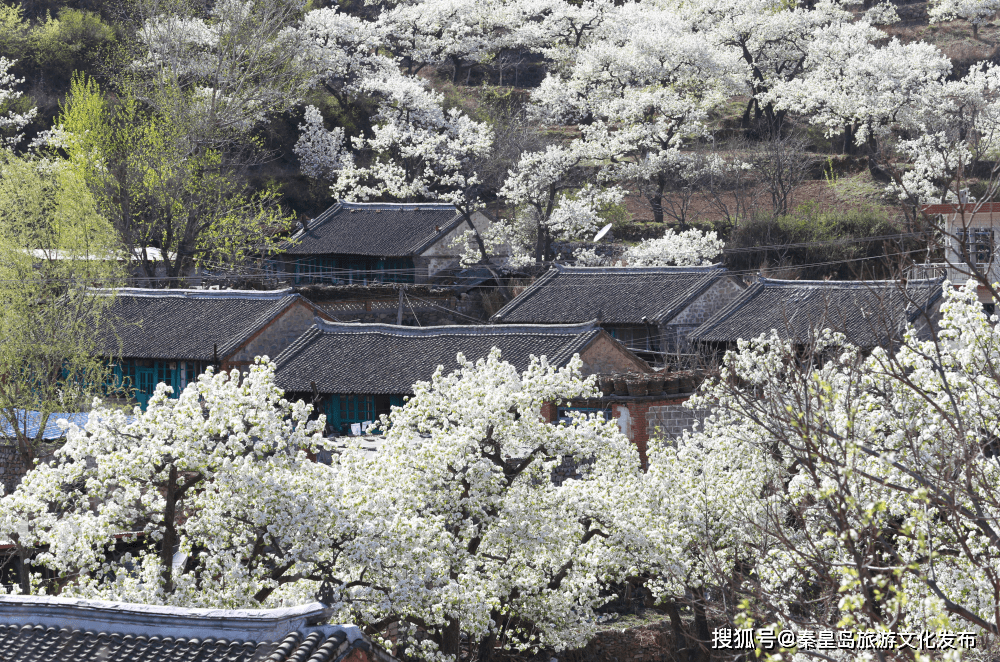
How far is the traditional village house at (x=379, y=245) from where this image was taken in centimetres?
5097

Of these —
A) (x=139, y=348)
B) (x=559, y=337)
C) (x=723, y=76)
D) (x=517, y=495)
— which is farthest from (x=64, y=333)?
(x=723, y=76)

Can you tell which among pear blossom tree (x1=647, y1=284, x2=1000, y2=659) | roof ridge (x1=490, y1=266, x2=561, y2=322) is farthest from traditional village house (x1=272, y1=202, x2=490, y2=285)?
pear blossom tree (x1=647, y1=284, x2=1000, y2=659)

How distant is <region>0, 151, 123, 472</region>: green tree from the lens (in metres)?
27.6

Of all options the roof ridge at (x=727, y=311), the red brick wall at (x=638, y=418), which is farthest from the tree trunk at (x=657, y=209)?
the red brick wall at (x=638, y=418)

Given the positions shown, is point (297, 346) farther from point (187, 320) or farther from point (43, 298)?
point (43, 298)

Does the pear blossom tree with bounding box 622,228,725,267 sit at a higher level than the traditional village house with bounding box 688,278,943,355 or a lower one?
higher

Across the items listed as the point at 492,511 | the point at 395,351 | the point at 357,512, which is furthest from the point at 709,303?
the point at 357,512

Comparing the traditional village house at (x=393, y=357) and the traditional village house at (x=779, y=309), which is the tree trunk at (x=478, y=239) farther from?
the traditional village house at (x=393, y=357)

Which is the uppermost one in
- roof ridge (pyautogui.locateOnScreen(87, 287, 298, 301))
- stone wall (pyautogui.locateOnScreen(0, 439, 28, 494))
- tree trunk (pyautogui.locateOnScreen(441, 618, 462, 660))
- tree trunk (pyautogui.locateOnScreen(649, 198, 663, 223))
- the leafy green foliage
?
tree trunk (pyautogui.locateOnScreen(649, 198, 663, 223))

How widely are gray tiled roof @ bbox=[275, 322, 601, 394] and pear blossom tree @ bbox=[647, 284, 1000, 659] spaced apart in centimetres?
1031

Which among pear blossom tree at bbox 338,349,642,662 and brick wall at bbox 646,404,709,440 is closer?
pear blossom tree at bbox 338,349,642,662

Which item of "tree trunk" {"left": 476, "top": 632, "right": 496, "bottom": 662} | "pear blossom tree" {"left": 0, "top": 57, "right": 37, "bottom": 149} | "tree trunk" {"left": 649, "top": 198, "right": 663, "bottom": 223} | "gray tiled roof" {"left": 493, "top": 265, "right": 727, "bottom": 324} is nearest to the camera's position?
"tree trunk" {"left": 476, "top": 632, "right": 496, "bottom": 662}

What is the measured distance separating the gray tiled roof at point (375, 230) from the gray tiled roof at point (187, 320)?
39.3 feet

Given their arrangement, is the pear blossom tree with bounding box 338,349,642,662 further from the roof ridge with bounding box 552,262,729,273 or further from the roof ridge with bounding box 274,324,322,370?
the roof ridge with bounding box 552,262,729,273
